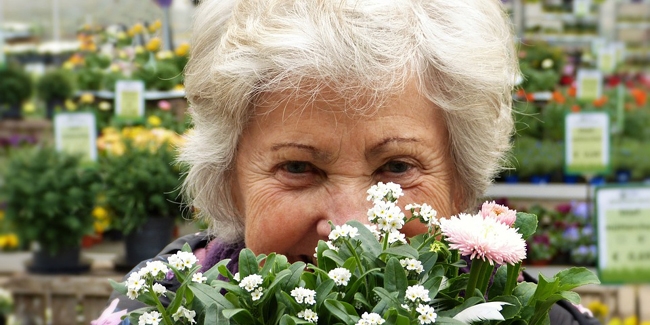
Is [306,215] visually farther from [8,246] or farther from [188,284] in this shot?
[8,246]

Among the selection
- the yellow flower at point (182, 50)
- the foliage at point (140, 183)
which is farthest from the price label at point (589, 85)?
the foliage at point (140, 183)

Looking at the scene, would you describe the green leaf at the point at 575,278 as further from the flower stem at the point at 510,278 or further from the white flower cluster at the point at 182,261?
the white flower cluster at the point at 182,261

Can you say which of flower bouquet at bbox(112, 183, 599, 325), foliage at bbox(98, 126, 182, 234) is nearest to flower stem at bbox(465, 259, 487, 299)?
flower bouquet at bbox(112, 183, 599, 325)

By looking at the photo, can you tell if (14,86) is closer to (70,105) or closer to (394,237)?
(70,105)

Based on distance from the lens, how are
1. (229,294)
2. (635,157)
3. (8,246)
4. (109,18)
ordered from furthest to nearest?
(635,157) → (8,246) → (109,18) → (229,294)

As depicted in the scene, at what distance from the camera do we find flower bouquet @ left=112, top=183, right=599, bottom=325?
2.88 feet

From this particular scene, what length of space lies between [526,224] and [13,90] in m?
4.94

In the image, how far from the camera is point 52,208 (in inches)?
146

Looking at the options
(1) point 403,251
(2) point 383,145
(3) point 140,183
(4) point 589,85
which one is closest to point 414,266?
(1) point 403,251

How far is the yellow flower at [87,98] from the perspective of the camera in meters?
4.74

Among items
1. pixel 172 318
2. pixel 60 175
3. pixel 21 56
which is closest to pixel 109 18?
pixel 60 175

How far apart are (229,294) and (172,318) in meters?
0.08

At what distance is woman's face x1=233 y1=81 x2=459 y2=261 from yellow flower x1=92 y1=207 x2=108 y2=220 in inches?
103

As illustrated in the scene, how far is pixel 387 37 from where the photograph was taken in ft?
4.18
